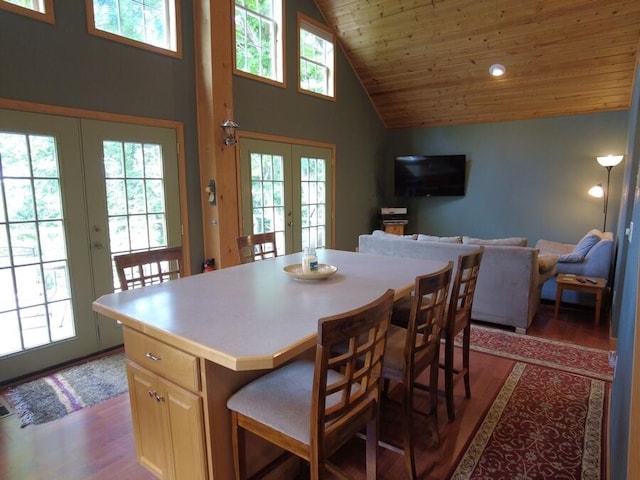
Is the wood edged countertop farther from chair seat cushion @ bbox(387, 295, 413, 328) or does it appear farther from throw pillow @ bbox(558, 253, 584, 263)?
throw pillow @ bbox(558, 253, 584, 263)

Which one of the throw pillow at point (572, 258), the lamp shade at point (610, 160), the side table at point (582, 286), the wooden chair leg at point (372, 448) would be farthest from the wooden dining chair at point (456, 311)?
the lamp shade at point (610, 160)

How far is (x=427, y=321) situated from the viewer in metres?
1.82

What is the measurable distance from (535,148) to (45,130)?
20.8ft

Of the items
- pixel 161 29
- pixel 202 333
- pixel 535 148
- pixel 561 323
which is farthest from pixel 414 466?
pixel 535 148

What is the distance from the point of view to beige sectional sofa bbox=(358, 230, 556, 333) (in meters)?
3.55

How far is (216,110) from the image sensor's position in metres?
3.95

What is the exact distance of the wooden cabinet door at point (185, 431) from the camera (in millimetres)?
1420

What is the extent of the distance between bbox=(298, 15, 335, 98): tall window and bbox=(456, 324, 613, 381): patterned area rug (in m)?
3.94

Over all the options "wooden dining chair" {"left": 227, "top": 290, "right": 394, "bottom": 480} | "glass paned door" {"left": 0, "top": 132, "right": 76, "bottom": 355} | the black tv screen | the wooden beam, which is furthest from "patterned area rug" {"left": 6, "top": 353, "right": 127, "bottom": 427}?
the black tv screen

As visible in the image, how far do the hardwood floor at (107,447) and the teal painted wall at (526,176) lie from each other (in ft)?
13.7

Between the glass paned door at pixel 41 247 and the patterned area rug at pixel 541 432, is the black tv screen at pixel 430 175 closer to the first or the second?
the patterned area rug at pixel 541 432

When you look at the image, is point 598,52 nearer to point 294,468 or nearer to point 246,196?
point 246,196

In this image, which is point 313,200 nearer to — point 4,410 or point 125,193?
point 125,193

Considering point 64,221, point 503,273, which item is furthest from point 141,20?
point 503,273
